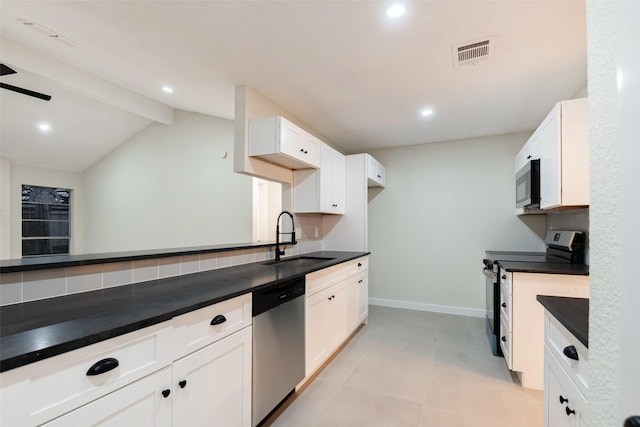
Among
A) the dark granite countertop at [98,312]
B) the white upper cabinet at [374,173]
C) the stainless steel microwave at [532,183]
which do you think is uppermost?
the white upper cabinet at [374,173]

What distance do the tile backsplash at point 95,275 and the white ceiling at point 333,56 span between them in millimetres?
1548

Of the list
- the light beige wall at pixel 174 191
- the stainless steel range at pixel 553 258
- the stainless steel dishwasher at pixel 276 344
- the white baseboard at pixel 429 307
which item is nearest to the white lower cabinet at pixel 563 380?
the stainless steel dishwasher at pixel 276 344

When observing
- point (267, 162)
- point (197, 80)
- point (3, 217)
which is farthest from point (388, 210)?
point (3, 217)

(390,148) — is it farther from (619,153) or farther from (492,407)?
(619,153)

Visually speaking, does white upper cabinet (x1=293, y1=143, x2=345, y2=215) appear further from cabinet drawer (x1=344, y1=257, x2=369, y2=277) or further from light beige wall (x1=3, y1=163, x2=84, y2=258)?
light beige wall (x1=3, y1=163, x2=84, y2=258)

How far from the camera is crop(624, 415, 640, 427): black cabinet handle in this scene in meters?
0.39

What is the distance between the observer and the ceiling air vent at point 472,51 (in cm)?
196

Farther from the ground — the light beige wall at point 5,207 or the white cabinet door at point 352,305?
the light beige wall at point 5,207

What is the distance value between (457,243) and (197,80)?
3.87 meters

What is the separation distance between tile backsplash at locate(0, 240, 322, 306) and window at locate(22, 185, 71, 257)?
6517 millimetres

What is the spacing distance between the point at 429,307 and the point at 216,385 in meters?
3.62

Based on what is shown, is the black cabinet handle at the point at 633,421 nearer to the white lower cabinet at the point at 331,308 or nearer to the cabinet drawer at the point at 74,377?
the cabinet drawer at the point at 74,377

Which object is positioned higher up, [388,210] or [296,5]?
[296,5]

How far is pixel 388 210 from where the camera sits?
181 inches
